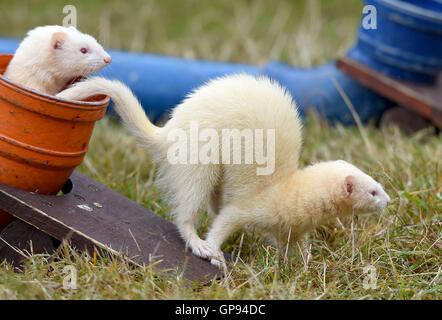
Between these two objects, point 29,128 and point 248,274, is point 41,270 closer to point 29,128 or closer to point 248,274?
point 29,128

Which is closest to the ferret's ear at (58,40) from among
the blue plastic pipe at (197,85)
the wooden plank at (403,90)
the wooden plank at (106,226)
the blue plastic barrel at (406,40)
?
the wooden plank at (106,226)

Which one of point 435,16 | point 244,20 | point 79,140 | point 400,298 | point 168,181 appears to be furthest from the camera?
point 244,20

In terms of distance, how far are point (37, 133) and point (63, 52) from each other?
464 mm

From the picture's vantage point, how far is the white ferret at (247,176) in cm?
295

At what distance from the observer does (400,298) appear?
2660 millimetres

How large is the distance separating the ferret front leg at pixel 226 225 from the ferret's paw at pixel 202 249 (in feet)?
0.08

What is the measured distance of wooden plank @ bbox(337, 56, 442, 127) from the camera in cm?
510

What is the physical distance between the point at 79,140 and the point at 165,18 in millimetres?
6258

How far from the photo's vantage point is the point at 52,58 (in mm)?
2910

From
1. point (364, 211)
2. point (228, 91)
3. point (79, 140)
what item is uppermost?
point (228, 91)

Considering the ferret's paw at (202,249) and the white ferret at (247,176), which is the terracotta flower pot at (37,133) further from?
the ferret's paw at (202,249)

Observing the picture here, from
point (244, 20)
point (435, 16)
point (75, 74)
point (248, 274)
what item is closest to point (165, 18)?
point (244, 20)

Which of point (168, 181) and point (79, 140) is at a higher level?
point (79, 140)

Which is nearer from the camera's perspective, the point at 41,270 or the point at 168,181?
the point at 41,270
